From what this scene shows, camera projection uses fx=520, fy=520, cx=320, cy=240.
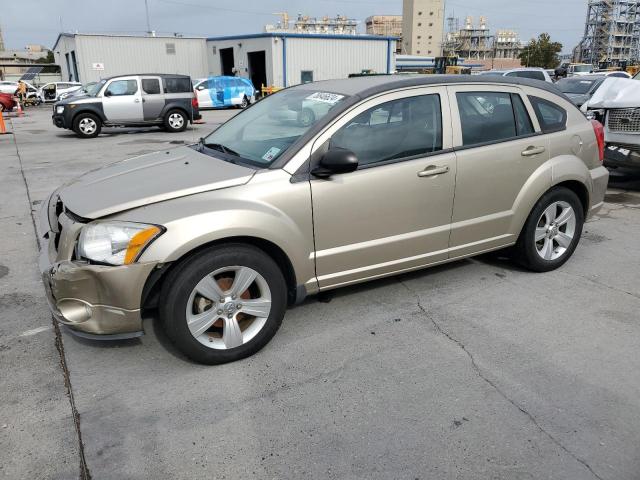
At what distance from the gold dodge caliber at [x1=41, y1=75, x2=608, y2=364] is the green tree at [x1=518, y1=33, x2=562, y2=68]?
308 feet

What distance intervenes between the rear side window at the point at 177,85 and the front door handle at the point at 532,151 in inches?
568

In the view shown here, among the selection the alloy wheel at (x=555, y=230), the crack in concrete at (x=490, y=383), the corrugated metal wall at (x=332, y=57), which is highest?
the corrugated metal wall at (x=332, y=57)

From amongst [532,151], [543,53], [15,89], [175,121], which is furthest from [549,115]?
[543,53]

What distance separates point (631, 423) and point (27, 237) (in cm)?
589

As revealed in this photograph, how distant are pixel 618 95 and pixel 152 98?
13.0 m

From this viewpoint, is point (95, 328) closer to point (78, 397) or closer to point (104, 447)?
point (78, 397)

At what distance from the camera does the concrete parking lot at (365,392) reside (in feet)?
8.11

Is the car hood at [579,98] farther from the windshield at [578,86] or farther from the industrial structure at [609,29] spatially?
the industrial structure at [609,29]

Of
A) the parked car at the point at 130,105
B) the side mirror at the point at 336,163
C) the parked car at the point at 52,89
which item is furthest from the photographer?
the parked car at the point at 52,89

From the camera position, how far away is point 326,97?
3793 mm

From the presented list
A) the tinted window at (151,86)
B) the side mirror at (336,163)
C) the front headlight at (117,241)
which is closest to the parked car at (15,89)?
the tinted window at (151,86)

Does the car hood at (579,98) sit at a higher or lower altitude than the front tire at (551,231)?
higher

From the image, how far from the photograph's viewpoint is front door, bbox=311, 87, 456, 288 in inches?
137

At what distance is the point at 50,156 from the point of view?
38.6ft
